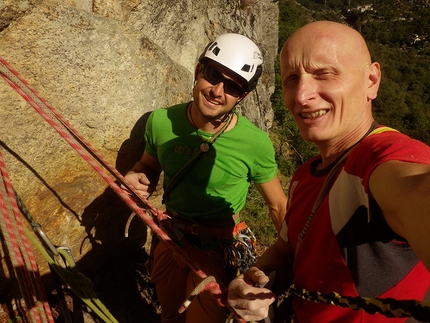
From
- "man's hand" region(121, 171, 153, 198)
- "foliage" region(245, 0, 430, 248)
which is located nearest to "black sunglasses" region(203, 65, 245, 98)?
"man's hand" region(121, 171, 153, 198)

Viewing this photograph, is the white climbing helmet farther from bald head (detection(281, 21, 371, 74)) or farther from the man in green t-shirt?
bald head (detection(281, 21, 371, 74))

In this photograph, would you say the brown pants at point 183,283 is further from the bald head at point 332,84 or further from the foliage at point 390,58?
the foliage at point 390,58

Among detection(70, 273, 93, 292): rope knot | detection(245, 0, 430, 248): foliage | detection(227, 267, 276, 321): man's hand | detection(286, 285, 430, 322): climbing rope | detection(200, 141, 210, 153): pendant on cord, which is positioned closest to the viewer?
detection(286, 285, 430, 322): climbing rope

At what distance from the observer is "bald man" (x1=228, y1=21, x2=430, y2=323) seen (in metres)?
0.93

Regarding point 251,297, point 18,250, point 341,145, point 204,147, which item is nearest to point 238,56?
point 204,147

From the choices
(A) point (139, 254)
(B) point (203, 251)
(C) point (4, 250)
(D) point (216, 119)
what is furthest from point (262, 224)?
(C) point (4, 250)

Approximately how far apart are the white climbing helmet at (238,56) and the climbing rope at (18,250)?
1.59 m

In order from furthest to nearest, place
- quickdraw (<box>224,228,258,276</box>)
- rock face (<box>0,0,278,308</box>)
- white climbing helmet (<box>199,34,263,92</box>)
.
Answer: quickdraw (<box>224,228,258,276</box>), white climbing helmet (<box>199,34,263,92</box>), rock face (<box>0,0,278,308</box>)

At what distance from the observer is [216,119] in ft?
7.84

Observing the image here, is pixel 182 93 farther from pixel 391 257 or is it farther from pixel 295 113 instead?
pixel 391 257

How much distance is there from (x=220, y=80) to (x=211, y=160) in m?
0.62

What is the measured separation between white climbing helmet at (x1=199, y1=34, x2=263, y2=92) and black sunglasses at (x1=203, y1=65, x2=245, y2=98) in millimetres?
69

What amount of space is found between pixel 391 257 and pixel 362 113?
0.59 metres

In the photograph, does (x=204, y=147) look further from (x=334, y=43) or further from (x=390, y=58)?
(x=390, y=58)
